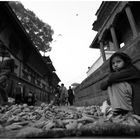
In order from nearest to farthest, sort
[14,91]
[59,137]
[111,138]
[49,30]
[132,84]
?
1. [111,138]
2. [59,137]
3. [132,84]
4. [14,91]
5. [49,30]

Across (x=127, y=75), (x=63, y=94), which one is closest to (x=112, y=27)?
(x=63, y=94)

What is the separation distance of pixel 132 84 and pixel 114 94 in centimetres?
34

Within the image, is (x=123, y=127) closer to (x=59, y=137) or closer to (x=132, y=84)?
(x=59, y=137)

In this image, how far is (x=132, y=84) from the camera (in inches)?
75.4

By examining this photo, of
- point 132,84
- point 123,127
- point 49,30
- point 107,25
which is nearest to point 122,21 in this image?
point 107,25

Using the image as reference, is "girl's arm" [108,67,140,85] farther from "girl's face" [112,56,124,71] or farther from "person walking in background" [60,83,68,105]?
"person walking in background" [60,83,68,105]

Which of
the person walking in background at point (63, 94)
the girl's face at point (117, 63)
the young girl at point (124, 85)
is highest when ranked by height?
the person walking in background at point (63, 94)

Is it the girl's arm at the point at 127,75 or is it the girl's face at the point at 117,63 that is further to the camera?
the girl's face at the point at 117,63

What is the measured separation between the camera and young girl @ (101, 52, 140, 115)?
1875 mm

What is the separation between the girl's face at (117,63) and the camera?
2002mm

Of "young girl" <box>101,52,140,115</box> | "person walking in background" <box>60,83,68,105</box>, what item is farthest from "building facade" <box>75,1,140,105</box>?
"young girl" <box>101,52,140,115</box>

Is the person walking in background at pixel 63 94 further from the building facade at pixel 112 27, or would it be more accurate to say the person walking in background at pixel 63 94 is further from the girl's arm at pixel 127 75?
the girl's arm at pixel 127 75

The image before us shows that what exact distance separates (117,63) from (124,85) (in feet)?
1.22

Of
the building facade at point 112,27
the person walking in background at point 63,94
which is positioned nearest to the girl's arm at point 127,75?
the building facade at point 112,27
